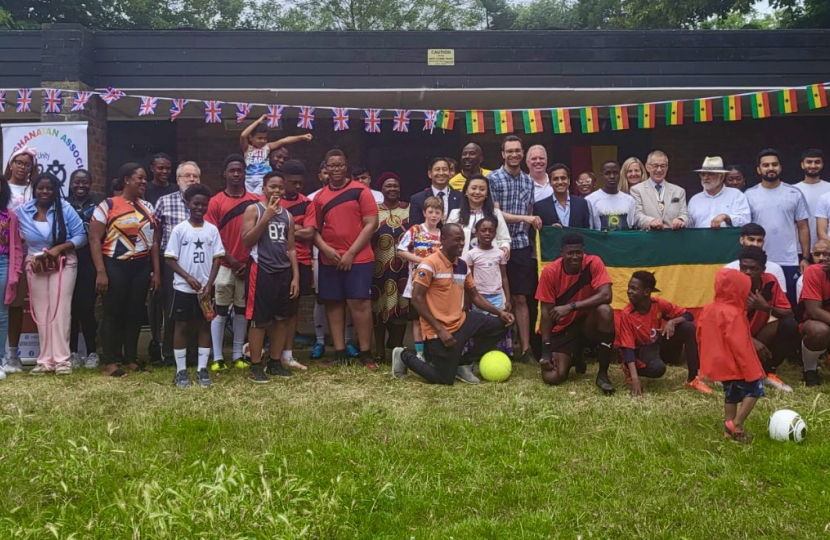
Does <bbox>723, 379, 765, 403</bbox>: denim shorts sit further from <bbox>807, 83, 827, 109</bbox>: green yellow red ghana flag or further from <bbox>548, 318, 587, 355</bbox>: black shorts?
<bbox>807, 83, 827, 109</bbox>: green yellow red ghana flag

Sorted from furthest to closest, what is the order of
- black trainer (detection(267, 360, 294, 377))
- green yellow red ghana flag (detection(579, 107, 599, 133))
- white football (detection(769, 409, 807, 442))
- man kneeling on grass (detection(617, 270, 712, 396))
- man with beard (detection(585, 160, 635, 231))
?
green yellow red ghana flag (detection(579, 107, 599, 133)), man with beard (detection(585, 160, 635, 231)), black trainer (detection(267, 360, 294, 377)), man kneeling on grass (detection(617, 270, 712, 396)), white football (detection(769, 409, 807, 442))

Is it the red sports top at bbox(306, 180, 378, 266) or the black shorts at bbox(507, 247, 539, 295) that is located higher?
the red sports top at bbox(306, 180, 378, 266)

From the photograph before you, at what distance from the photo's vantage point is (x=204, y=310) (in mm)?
6523

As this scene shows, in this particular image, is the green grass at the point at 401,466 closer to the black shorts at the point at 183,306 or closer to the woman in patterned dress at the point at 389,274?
the black shorts at the point at 183,306

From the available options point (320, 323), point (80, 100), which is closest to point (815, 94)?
point (320, 323)

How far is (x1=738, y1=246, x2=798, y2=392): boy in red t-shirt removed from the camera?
20.4ft

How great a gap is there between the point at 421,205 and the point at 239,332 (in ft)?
6.46

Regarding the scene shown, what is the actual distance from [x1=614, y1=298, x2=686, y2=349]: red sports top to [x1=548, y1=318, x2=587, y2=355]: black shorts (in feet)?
1.05

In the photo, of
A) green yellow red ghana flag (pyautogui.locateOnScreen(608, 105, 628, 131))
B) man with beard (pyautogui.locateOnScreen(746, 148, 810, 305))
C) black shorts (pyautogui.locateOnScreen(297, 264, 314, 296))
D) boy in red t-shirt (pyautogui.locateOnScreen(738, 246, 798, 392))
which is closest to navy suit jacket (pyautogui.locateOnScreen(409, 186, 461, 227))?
black shorts (pyautogui.locateOnScreen(297, 264, 314, 296))

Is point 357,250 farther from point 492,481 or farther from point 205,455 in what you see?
point 492,481

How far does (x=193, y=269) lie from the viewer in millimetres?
6590

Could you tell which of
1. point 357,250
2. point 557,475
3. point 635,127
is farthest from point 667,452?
point 635,127

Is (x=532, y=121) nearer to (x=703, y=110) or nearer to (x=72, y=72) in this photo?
(x=703, y=110)

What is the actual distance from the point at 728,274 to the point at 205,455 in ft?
10.7
